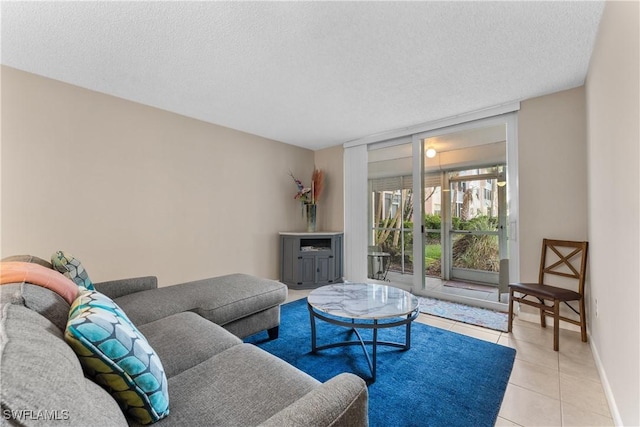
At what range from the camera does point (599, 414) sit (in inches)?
59.9

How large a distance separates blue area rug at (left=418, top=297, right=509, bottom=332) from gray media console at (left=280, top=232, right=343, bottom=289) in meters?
1.44

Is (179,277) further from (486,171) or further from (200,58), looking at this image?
(486,171)

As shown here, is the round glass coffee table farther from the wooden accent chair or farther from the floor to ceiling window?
the floor to ceiling window

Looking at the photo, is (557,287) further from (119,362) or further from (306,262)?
(119,362)

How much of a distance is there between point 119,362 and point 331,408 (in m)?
0.68

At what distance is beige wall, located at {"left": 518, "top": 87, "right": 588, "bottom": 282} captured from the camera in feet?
8.40

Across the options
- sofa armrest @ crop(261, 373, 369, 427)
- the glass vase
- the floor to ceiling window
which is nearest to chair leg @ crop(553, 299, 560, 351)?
the floor to ceiling window

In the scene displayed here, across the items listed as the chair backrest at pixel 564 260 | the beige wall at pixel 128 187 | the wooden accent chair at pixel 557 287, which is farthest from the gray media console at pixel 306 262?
the chair backrest at pixel 564 260

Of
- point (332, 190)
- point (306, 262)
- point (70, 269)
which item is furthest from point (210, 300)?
point (332, 190)

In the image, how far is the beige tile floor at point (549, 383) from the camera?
152 cm

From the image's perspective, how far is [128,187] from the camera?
2.88 metres

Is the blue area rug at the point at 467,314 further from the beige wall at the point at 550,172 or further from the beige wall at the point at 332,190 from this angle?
the beige wall at the point at 332,190

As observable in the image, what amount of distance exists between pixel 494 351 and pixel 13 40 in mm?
4295

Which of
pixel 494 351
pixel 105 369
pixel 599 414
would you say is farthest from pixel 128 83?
pixel 599 414
